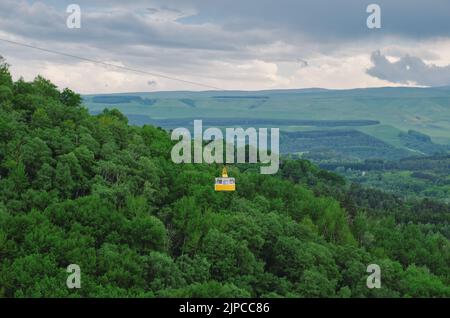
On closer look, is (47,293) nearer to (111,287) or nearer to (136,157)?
(111,287)

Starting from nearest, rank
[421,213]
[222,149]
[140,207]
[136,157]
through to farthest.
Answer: [140,207]
[136,157]
[222,149]
[421,213]

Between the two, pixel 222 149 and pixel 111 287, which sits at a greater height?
pixel 222 149

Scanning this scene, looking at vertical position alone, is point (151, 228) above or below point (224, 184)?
below

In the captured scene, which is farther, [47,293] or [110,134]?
[110,134]

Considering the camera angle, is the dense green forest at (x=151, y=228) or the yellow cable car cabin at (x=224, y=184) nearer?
the dense green forest at (x=151, y=228)

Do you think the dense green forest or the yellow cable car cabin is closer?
the dense green forest

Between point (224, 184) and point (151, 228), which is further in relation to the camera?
point (151, 228)

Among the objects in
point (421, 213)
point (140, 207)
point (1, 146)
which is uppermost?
point (1, 146)
